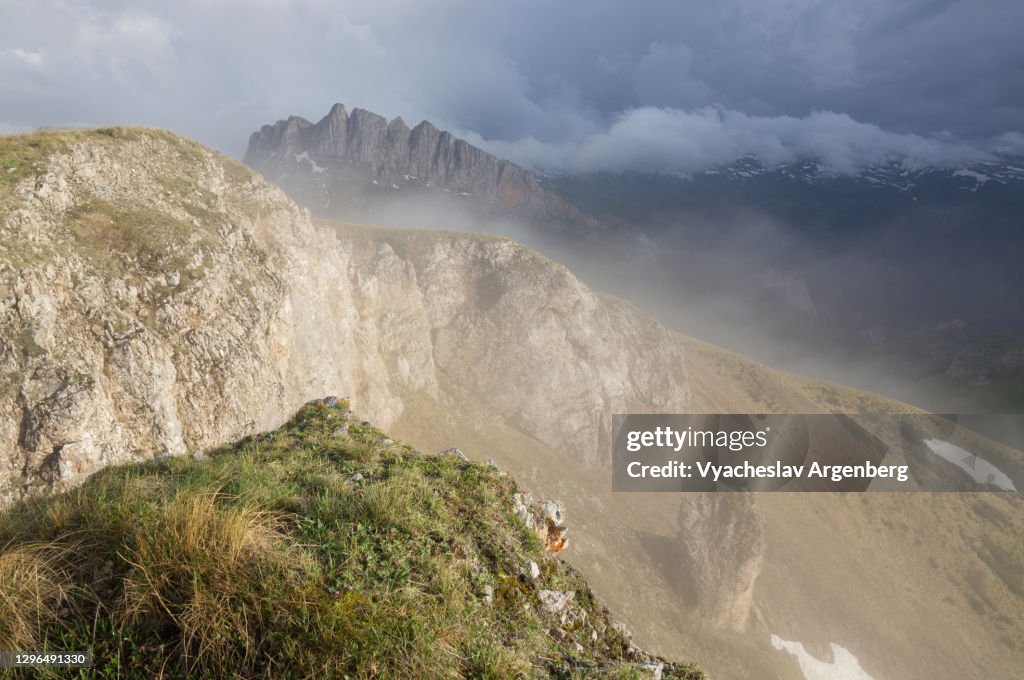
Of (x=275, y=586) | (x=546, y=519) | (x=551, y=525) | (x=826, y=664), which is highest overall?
(x=275, y=586)

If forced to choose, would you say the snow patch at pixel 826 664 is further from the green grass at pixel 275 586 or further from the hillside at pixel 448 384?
the green grass at pixel 275 586

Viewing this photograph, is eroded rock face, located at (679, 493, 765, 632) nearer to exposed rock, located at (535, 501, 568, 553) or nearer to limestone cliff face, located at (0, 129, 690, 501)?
limestone cliff face, located at (0, 129, 690, 501)

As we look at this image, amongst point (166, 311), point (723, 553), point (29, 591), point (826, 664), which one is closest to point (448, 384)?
point (723, 553)

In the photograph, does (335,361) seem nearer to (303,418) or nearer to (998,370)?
(303,418)

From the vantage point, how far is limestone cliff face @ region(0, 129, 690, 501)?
1480cm

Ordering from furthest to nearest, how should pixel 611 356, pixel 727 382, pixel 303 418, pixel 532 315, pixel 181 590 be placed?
pixel 727 382 → pixel 611 356 → pixel 532 315 → pixel 303 418 → pixel 181 590

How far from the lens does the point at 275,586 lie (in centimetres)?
360

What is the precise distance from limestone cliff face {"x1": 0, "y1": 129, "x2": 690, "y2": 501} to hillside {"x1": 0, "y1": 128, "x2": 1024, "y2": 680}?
0.31ft

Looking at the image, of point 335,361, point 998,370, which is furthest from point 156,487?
point 998,370

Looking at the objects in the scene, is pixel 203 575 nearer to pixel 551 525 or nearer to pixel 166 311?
pixel 551 525

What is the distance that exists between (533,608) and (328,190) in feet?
623

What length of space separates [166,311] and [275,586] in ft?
69.0

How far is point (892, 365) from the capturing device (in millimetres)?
171500

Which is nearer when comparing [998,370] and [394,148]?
[998,370]
